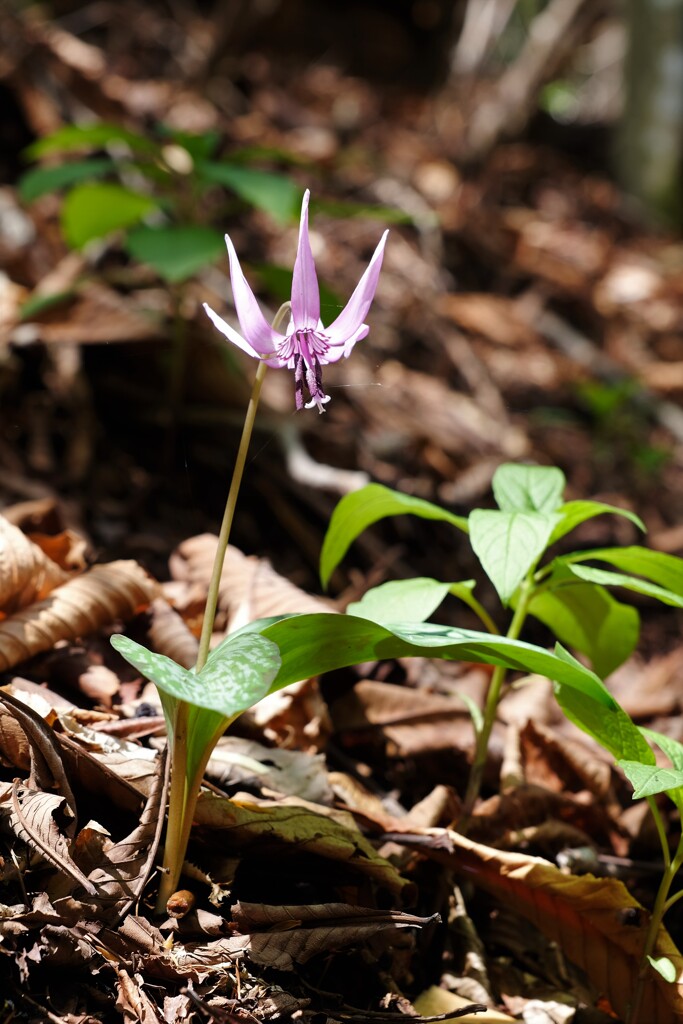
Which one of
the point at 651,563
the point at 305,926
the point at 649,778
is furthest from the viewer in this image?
the point at 651,563

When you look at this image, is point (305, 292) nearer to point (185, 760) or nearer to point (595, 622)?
point (185, 760)

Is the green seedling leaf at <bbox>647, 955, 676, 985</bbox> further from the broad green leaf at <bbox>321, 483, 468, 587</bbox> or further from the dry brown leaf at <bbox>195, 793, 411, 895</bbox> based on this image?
the broad green leaf at <bbox>321, 483, 468, 587</bbox>

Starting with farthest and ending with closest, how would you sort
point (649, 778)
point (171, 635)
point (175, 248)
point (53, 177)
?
point (53, 177), point (175, 248), point (171, 635), point (649, 778)

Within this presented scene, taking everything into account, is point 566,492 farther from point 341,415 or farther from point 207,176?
point 207,176

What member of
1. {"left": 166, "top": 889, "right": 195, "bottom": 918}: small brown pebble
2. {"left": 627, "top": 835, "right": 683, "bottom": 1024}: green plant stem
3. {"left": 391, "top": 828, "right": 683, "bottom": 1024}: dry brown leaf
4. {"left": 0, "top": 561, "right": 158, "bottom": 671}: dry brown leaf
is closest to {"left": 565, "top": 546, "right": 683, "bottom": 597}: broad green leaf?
{"left": 627, "top": 835, "right": 683, "bottom": 1024}: green plant stem

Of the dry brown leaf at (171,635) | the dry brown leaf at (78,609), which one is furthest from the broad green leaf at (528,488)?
the dry brown leaf at (78,609)

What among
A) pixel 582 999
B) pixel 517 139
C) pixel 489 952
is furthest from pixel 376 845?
pixel 517 139

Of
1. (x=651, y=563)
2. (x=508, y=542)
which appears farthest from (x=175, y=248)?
(x=651, y=563)
